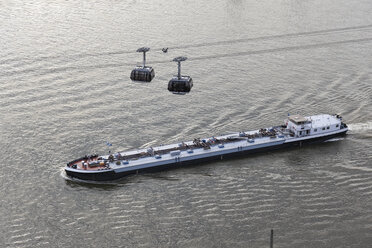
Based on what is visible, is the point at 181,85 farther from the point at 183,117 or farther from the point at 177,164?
the point at 183,117

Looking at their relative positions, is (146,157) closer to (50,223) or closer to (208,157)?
(208,157)

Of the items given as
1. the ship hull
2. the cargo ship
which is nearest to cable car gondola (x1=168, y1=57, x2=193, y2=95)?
the cargo ship

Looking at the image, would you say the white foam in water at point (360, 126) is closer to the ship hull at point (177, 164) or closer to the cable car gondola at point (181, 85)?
the ship hull at point (177, 164)

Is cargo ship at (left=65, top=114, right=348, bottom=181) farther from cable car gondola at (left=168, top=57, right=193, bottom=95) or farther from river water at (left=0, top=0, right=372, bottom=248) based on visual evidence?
cable car gondola at (left=168, top=57, right=193, bottom=95)

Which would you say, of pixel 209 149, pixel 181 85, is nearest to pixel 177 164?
pixel 209 149

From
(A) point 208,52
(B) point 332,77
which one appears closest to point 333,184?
(B) point 332,77

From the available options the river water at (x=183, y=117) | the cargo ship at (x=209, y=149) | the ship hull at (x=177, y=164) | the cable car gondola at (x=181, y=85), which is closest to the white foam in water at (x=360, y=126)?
the river water at (x=183, y=117)
